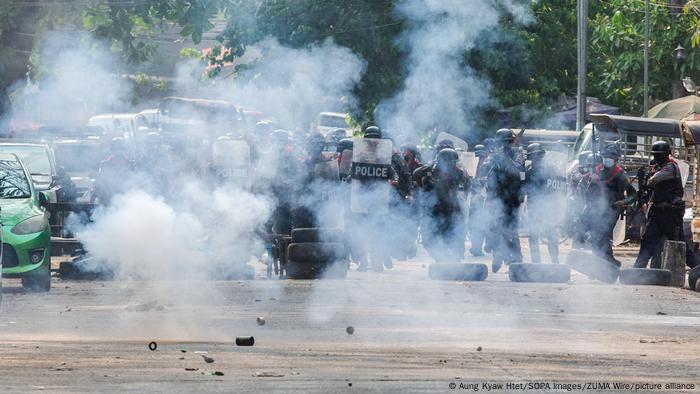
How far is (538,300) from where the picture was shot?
643 inches

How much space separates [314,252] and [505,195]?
10.7ft

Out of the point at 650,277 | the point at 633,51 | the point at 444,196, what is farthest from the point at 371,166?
the point at 633,51

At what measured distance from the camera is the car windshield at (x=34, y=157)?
24891 mm

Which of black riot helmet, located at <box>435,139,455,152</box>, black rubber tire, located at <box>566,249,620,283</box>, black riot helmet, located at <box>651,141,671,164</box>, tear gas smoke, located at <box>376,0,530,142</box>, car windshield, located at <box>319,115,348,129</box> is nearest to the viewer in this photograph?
black rubber tire, located at <box>566,249,620,283</box>

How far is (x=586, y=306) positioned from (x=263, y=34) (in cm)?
691

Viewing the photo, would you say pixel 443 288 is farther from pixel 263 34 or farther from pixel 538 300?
pixel 263 34

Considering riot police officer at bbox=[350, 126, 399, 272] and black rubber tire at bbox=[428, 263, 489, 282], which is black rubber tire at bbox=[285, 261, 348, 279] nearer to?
black rubber tire at bbox=[428, 263, 489, 282]

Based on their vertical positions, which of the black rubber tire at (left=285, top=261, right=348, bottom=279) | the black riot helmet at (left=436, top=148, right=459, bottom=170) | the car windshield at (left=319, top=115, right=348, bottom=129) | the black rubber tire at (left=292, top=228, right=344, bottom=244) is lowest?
the black rubber tire at (left=285, top=261, right=348, bottom=279)

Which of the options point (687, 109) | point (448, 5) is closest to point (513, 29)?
point (448, 5)

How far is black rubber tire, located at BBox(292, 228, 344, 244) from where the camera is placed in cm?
1902

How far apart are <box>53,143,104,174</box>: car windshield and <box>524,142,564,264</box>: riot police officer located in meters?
11.4

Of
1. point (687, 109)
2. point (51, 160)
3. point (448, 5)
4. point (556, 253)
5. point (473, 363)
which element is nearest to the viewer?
point (473, 363)

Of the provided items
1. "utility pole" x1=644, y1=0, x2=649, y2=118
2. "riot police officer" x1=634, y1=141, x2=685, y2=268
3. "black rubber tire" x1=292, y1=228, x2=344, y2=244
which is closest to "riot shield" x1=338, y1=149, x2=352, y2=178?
"black rubber tire" x1=292, y1=228, x2=344, y2=244

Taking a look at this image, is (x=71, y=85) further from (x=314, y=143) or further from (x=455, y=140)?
(x=314, y=143)
